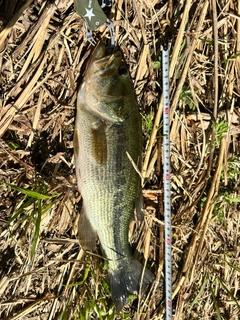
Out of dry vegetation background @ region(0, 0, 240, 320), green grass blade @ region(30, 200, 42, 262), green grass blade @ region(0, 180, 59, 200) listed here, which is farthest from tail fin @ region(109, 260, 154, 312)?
green grass blade @ region(0, 180, 59, 200)

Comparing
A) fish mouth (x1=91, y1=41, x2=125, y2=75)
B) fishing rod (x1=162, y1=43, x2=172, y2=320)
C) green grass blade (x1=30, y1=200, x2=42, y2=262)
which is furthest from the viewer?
fishing rod (x1=162, y1=43, x2=172, y2=320)

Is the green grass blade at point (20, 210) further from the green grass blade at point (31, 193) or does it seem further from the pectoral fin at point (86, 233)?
the pectoral fin at point (86, 233)

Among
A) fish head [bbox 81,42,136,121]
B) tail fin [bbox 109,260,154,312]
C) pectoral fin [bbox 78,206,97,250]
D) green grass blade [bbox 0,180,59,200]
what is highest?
fish head [bbox 81,42,136,121]

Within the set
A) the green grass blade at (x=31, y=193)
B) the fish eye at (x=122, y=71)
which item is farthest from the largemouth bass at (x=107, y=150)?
the green grass blade at (x=31, y=193)

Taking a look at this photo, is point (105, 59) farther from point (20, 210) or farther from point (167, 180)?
point (20, 210)

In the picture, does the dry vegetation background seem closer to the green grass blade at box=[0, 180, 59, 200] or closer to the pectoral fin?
the green grass blade at box=[0, 180, 59, 200]

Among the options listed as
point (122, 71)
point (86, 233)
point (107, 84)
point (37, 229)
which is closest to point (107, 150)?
point (107, 84)
